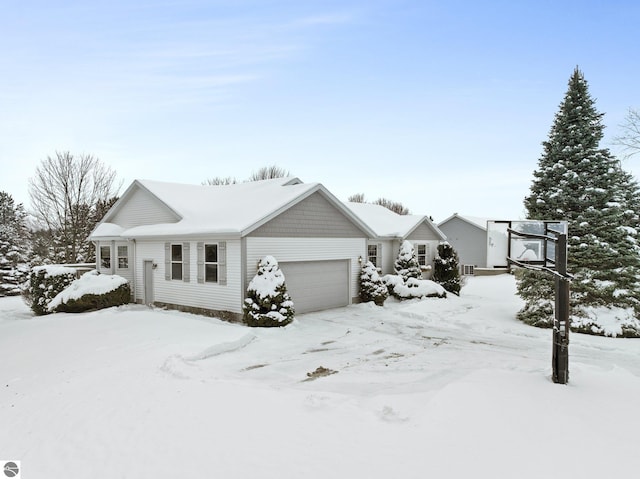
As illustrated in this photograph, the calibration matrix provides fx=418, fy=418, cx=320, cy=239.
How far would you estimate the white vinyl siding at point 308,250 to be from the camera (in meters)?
14.2

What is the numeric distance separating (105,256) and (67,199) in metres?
13.6

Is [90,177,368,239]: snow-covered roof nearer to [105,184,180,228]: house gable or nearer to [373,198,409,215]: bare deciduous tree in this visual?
[105,184,180,228]: house gable

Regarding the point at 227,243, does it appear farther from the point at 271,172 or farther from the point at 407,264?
the point at 271,172

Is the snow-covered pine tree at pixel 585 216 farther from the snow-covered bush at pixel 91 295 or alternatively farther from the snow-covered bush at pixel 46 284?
the snow-covered bush at pixel 46 284

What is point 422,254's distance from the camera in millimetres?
25625

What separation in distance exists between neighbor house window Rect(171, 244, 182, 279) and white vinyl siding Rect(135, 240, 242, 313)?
1.02ft

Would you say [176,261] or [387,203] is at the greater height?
[387,203]

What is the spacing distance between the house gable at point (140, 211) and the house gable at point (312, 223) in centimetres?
447

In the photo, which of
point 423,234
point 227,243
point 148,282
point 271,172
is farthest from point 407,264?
point 271,172

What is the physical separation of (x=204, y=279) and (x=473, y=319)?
1012cm

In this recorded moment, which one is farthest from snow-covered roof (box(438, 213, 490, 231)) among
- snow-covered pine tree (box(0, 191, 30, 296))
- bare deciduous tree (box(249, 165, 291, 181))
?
snow-covered pine tree (box(0, 191, 30, 296))

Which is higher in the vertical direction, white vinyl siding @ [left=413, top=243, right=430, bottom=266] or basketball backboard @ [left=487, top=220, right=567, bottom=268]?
basketball backboard @ [left=487, top=220, right=567, bottom=268]

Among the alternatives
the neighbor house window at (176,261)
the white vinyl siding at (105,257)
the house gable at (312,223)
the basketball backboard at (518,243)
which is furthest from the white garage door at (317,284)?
the white vinyl siding at (105,257)

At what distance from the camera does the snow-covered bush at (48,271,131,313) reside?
16.1m
